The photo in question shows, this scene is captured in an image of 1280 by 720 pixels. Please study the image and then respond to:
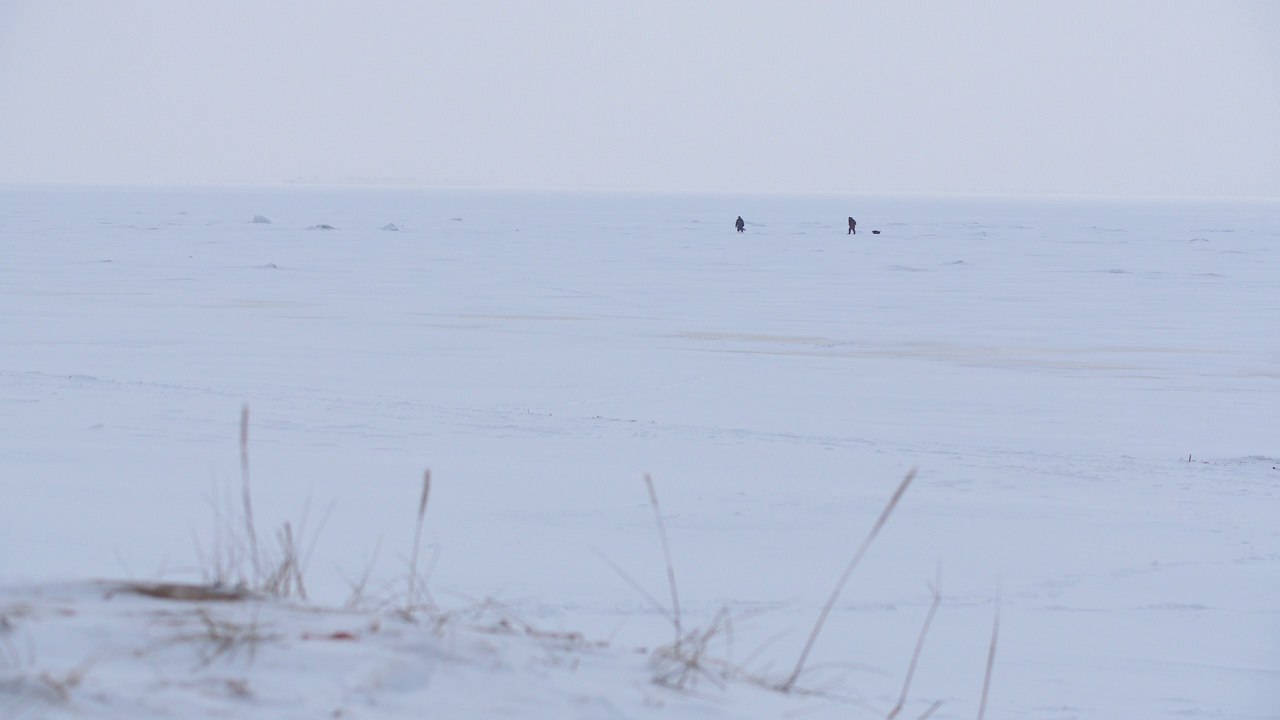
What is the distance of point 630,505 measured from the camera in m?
5.80

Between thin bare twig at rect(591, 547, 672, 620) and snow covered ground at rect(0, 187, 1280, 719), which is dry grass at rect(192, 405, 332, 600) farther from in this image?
thin bare twig at rect(591, 547, 672, 620)

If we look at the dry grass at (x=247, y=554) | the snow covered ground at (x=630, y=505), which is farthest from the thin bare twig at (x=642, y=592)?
the dry grass at (x=247, y=554)

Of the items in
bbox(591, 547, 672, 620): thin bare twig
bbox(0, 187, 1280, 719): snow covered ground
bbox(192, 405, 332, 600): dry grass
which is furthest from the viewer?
bbox(591, 547, 672, 620): thin bare twig

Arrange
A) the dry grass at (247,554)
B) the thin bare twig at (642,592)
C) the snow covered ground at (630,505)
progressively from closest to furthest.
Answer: the snow covered ground at (630,505), the dry grass at (247,554), the thin bare twig at (642,592)

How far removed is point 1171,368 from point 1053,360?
117 cm

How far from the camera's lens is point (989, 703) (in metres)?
3.63

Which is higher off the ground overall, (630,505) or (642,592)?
(642,592)

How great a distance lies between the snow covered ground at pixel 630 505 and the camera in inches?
98.3

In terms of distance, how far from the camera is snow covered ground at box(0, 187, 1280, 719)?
250 centimetres

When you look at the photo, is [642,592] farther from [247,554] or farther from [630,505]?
[630,505]

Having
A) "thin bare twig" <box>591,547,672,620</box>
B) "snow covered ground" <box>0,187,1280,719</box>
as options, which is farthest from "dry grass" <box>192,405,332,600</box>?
"thin bare twig" <box>591,547,672,620</box>

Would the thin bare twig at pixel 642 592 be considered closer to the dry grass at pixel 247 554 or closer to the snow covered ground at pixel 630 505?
the snow covered ground at pixel 630 505

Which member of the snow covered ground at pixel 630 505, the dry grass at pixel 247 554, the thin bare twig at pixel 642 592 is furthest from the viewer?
the thin bare twig at pixel 642 592

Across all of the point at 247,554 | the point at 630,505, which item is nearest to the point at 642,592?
the point at 247,554
